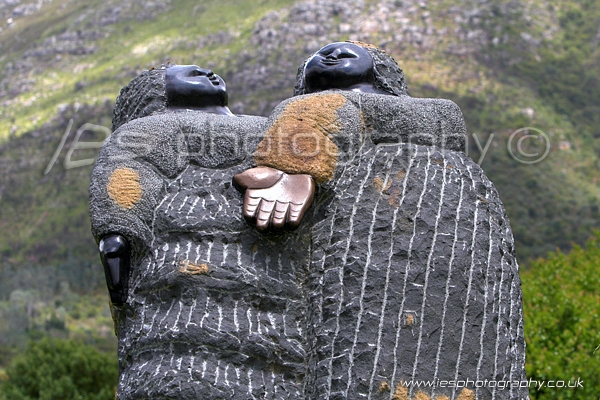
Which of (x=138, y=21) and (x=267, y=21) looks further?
(x=138, y=21)

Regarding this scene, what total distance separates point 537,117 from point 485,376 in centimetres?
2651

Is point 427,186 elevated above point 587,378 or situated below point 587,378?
above

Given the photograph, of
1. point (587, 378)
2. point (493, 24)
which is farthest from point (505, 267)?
point (493, 24)

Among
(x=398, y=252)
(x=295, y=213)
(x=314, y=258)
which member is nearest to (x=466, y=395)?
(x=398, y=252)

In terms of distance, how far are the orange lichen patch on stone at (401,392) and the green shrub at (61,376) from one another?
8906mm

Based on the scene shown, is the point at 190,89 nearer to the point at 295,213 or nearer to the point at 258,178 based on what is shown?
the point at 258,178

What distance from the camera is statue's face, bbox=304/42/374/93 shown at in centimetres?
316

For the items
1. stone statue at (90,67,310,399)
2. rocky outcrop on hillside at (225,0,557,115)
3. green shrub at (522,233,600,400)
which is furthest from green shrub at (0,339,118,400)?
rocky outcrop on hillside at (225,0,557,115)

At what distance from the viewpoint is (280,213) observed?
263 cm

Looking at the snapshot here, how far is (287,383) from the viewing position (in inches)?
103

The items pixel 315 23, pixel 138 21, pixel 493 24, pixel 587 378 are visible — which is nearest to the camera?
pixel 587 378

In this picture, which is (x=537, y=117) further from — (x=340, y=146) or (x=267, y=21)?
(x=340, y=146)

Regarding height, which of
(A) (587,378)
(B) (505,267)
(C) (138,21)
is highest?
(B) (505,267)

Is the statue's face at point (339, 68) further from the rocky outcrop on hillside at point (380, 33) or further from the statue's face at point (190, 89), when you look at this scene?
the rocky outcrop on hillside at point (380, 33)
